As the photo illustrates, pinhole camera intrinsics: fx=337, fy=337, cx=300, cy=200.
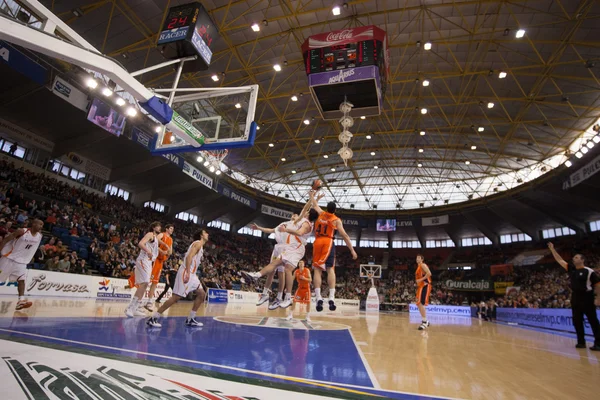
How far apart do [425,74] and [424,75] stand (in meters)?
0.09

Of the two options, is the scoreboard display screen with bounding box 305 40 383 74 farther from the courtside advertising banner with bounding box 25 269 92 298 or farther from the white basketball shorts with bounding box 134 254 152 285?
the courtside advertising banner with bounding box 25 269 92 298

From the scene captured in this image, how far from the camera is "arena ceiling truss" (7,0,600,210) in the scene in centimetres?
1612

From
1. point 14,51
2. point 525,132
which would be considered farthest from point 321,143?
point 14,51

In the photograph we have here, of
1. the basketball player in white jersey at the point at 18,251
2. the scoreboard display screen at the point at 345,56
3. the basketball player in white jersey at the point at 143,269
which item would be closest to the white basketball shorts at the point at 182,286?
the basketball player in white jersey at the point at 143,269

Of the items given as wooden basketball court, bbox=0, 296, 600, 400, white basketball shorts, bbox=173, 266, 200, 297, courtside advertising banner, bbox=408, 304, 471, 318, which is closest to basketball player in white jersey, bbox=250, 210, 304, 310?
white basketball shorts, bbox=173, 266, 200, 297

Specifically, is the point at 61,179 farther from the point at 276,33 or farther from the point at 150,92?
the point at 150,92

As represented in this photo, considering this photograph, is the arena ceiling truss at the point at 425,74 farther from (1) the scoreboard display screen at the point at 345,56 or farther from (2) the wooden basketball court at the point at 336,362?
(2) the wooden basketball court at the point at 336,362

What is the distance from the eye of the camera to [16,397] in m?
2.10

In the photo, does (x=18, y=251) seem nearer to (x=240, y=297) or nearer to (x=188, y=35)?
(x=188, y=35)

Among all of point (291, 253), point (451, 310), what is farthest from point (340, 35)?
point (451, 310)

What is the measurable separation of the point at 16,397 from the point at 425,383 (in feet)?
10.6

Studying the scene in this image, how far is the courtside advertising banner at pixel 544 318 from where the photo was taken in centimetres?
1346

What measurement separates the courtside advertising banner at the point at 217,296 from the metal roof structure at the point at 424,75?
10.4m

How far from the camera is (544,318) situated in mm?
15898
